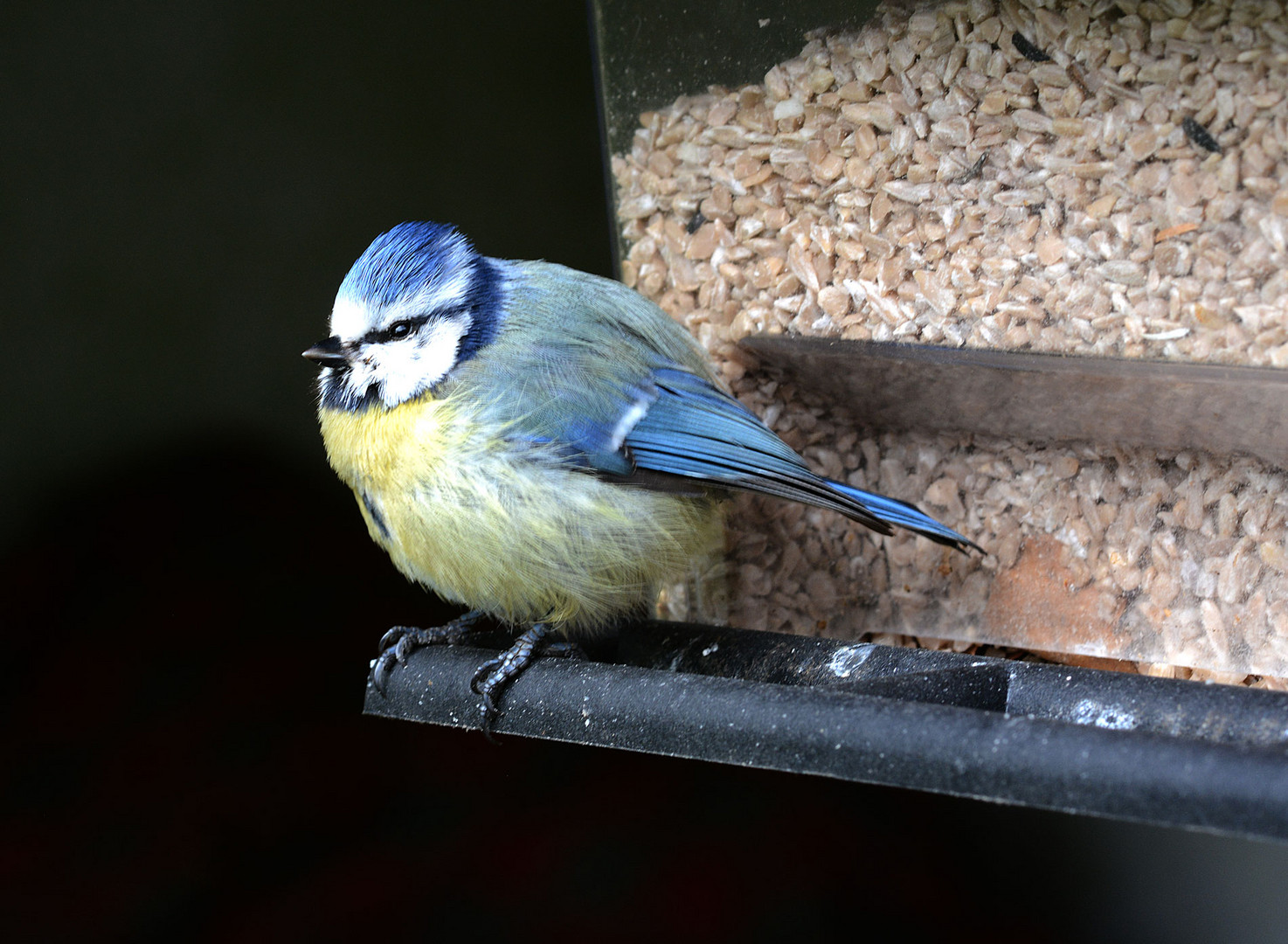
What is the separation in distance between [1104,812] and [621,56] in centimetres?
145

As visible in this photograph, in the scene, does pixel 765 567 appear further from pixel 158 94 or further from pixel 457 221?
pixel 158 94

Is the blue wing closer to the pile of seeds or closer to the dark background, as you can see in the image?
the pile of seeds

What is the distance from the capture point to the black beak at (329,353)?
6.02 ft

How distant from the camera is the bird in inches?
70.8

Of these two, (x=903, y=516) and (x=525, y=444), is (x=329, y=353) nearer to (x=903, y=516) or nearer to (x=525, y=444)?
(x=525, y=444)

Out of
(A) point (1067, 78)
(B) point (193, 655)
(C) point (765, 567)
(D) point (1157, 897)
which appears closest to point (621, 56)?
(A) point (1067, 78)

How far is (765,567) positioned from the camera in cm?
216

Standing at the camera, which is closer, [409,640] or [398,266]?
[398,266]

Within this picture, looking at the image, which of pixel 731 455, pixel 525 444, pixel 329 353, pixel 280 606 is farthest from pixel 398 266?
pixel 280 606

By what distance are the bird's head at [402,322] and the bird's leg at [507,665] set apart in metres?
0.43

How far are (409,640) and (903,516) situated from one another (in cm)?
84

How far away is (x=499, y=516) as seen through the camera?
5.84 ft

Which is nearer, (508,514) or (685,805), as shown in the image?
(508,514)

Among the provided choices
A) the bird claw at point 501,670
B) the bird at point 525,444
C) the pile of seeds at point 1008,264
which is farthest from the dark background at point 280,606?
the bird claw at point 501,670
